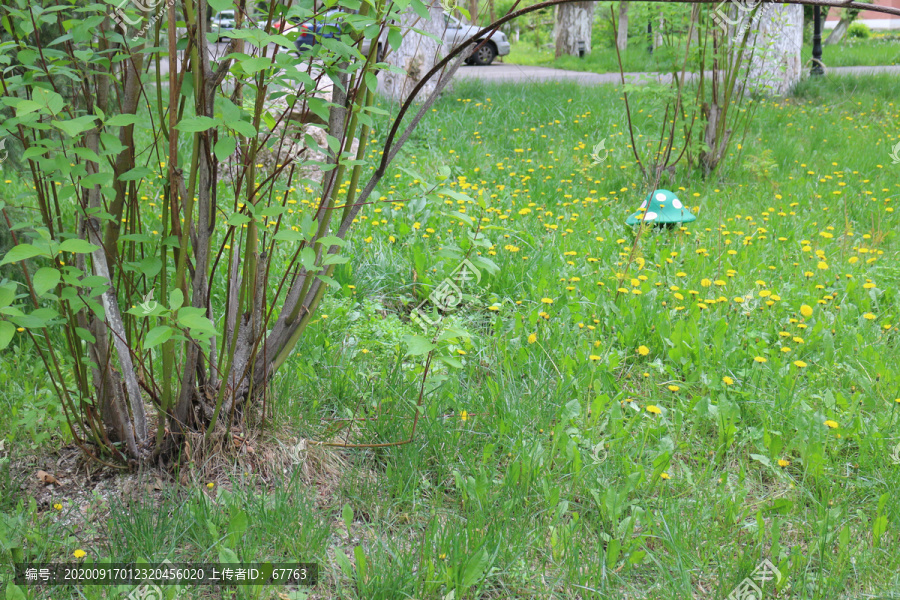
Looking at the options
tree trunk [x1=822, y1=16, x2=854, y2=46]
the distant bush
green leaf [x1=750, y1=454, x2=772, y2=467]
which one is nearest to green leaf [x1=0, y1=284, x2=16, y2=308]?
green leaf [x1=750, y1=454, x2=772, y2=467]

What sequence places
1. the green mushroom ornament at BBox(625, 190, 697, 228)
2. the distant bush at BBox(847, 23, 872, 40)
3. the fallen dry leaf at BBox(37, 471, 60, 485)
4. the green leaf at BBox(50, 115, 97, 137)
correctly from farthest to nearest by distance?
the distant bush at BBox(847, 23, 872, 40), the green mushroom ornament at BBox(625, 190, 697, 228), the fallen dry leaf at BBox(37, 471, 60, 485), the green leaf at BBox(50, 115, 97, 137)

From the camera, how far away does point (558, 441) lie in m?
2.27

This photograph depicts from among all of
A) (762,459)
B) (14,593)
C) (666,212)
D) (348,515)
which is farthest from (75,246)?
(666,212)

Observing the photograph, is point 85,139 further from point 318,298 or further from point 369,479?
point 369,479

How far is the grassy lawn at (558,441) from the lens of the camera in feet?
5.98

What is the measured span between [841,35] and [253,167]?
21169mm

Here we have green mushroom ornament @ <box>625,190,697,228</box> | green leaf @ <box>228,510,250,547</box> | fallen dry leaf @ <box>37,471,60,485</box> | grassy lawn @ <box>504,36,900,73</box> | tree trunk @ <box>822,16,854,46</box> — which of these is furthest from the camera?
tree trunk @ <box>822,16,854,46</box>

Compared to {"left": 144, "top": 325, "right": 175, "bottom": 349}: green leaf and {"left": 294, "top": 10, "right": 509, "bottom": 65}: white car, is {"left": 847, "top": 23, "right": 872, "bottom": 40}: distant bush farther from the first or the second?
{"left": 144, "top": 325, "right": 175, "bottom": 349}: green leaf

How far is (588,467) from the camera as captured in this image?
2.17 metres

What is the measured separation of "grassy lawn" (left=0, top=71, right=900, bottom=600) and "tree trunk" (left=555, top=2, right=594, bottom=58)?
15559mm

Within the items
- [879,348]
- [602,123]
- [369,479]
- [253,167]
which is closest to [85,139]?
[253,167]

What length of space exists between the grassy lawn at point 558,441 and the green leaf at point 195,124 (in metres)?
0.81

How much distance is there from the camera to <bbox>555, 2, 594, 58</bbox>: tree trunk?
59.3ft

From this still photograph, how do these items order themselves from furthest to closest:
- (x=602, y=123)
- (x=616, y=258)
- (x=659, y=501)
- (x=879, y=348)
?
(x=602, y=123)
(x=616, y=258)
(x=879, y=348)
(x=659, y=501)
